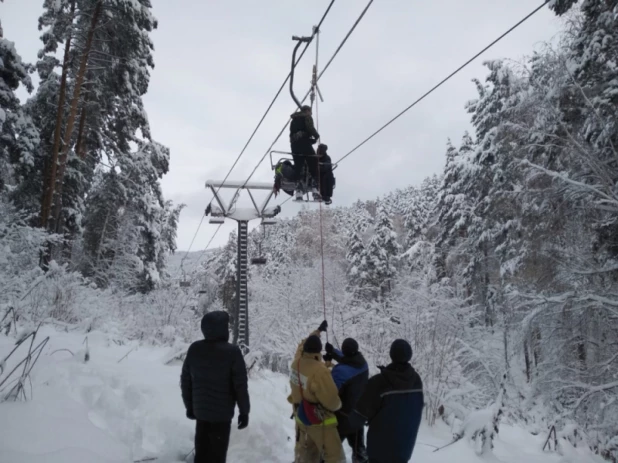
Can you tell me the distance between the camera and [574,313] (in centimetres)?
1209

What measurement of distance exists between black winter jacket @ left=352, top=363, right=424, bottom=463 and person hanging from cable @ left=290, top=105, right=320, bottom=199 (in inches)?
213

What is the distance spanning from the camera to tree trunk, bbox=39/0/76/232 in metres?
12.6

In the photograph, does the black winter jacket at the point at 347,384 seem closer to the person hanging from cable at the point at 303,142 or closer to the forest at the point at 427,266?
the forest at the point at 427,266

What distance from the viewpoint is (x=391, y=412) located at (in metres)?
3.96

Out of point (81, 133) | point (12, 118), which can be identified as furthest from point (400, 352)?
point (81, 133)

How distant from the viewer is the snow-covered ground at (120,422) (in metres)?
4.10

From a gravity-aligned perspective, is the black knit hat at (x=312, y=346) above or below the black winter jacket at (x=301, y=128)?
below

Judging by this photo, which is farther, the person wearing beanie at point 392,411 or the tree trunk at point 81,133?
the tree trunk at point 81,133

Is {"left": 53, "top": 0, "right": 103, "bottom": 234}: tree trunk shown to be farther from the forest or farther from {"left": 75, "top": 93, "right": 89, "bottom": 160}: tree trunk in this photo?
{"left": 75, "top": 93, "right": 89, "bottom": 160}: tree trunk

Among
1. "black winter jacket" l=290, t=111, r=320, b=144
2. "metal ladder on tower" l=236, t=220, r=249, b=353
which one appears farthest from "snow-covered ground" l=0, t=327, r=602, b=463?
"metal ladder on tower" l=236, t=220, r=249, b=353

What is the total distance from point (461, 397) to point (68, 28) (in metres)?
15.3

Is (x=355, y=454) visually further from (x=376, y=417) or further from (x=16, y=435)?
(x=16, y=435)

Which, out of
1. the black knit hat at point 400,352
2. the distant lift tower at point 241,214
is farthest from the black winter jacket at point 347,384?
the distant lift tower at point 241,214

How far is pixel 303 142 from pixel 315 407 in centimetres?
525
